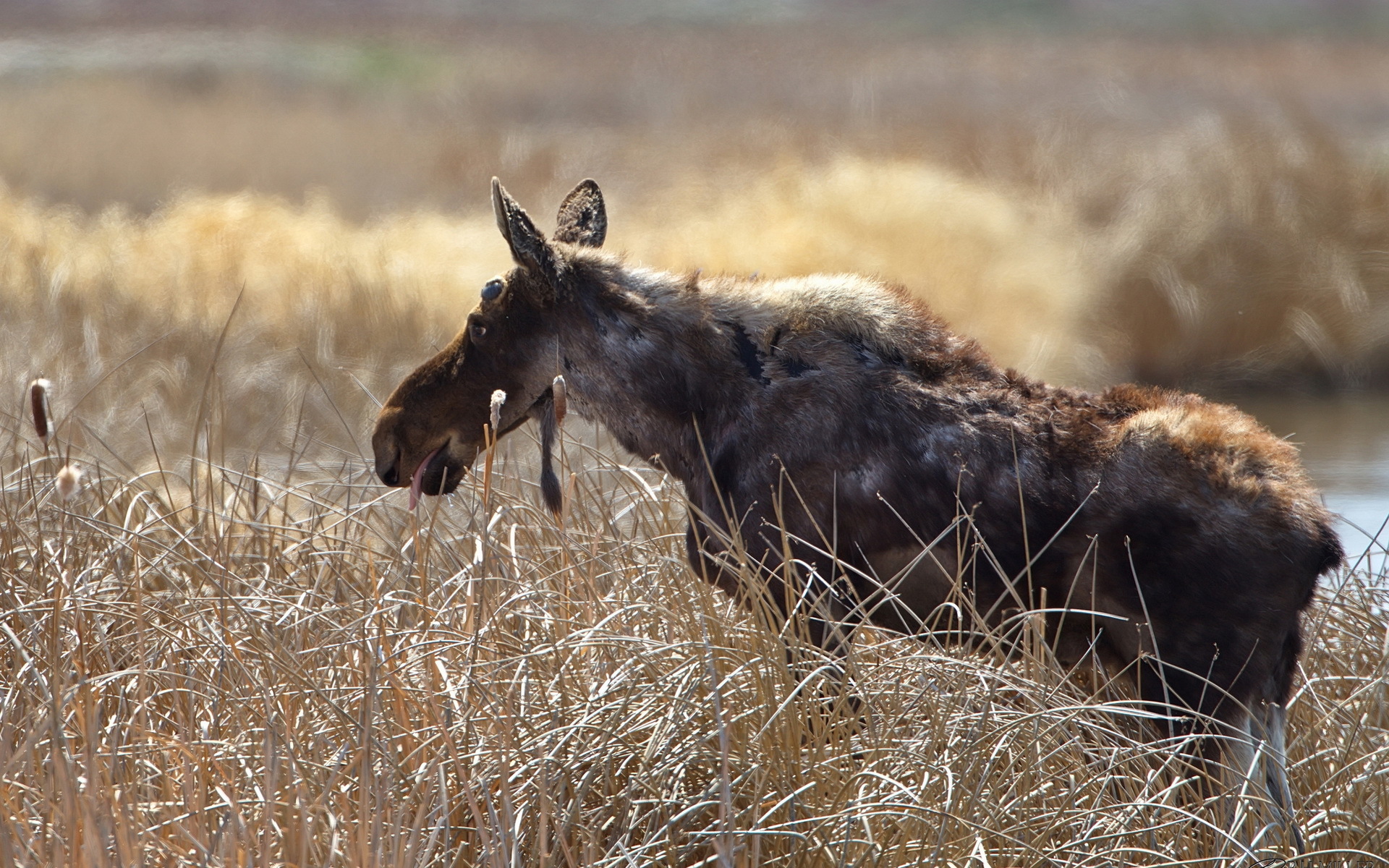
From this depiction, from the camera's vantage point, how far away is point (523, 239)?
4238 mm

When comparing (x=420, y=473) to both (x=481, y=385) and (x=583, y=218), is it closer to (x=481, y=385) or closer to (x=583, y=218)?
(x=481, y=385)

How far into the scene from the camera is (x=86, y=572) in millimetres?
4465

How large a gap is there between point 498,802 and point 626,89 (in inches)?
570

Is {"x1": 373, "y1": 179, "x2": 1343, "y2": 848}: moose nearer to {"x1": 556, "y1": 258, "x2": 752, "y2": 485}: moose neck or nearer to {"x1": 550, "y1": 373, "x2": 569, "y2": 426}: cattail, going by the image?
{"x1": 556, "y1": 258, "x2": 752, "y2": 485}: moose neck

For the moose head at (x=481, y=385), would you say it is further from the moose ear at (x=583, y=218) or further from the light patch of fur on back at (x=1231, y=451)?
the light patch of fur on back at (x=1231, y=451)

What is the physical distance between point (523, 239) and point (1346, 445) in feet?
26.5

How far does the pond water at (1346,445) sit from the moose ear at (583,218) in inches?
175

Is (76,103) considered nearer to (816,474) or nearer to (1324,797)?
(816,474)

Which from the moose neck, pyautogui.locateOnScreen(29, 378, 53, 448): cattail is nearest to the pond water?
the moose neck

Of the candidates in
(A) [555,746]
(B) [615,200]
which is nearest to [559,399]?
(A) [555,746]

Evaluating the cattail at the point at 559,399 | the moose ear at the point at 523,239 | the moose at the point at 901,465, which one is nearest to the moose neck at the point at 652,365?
the moose at the point at 901,465

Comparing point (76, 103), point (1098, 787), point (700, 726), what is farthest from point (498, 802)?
point (76, 103)

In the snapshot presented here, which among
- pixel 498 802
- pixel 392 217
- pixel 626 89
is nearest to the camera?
pixel 498 802

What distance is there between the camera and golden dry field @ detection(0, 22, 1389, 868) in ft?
11.3
